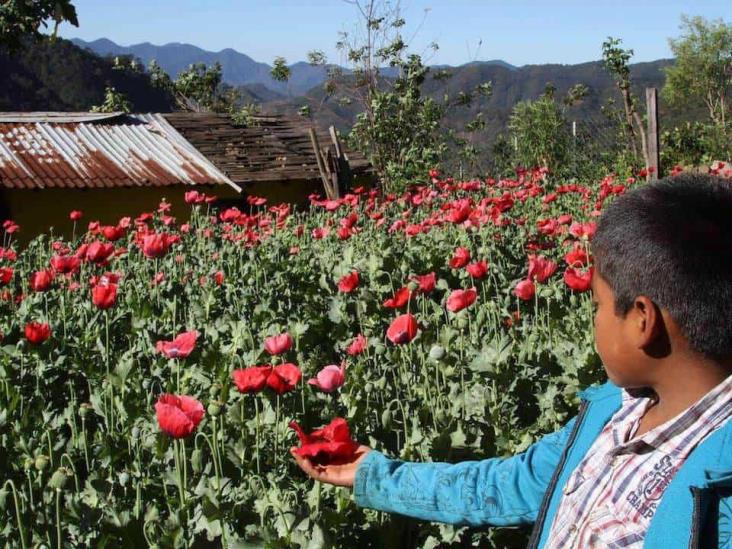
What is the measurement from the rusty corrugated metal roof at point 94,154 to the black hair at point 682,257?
1319cm

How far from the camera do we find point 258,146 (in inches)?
664

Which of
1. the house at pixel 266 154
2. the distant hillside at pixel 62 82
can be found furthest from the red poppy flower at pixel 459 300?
the distant hillside at pixel 62 82

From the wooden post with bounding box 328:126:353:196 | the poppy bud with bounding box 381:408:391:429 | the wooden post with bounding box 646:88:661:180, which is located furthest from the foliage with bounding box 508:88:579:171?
the poppy bud with bounding box 381:408:391:429

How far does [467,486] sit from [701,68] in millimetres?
62430

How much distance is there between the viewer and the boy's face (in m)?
1.46

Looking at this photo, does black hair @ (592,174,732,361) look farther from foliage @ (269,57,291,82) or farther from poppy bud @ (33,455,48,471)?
foliage @ (269,57,291,82)

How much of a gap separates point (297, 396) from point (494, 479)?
50.9 inches

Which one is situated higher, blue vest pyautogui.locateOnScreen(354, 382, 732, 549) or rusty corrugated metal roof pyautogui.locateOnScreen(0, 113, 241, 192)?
rusty corrugated metal roof pyautogui.locateOnScreen(0, 113, 241, 192)

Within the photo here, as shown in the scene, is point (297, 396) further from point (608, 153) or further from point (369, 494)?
point (608, 153)

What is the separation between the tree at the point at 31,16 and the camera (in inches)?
107

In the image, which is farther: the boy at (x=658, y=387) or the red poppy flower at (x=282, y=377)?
the red poppy flower at (x=282, y=377)

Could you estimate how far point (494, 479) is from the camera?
182 centimetres

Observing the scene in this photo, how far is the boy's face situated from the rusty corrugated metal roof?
13166mm

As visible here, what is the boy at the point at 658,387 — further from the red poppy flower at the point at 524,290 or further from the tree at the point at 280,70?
the tree at the point at 280,70
